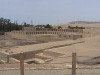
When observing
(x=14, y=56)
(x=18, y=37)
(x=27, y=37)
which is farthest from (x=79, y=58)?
(x=18, y=37)

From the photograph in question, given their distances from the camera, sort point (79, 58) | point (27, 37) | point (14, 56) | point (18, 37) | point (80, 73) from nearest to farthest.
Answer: point (80, 73), point (79, 58), point (14, 56), point (27, 37), point (18, 37)

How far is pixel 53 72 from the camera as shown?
7.52 m

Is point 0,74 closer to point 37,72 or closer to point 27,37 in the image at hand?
point 37,72

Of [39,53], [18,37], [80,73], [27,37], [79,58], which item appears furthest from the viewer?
[18,37]

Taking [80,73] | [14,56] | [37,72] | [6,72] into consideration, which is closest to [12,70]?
[6,72]

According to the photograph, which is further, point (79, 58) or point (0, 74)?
point (79, 58)

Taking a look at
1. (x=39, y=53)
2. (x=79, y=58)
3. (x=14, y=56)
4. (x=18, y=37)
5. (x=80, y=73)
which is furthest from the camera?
(x=18, y=37)

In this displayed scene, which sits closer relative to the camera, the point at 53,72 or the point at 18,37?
the point at 53,72

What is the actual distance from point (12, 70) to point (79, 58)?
6.61 m

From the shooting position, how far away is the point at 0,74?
23.8 feet

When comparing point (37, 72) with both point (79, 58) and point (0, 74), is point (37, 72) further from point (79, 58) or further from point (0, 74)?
point (79, 58)

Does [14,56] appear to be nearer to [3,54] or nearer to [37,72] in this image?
[3,54]

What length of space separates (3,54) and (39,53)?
3349 mm

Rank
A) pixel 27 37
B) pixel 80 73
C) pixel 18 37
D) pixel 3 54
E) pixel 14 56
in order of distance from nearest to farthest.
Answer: pixel 80 73
pixel 14 56
pixel 3 54
pixel 27 37
pixel 18 37
